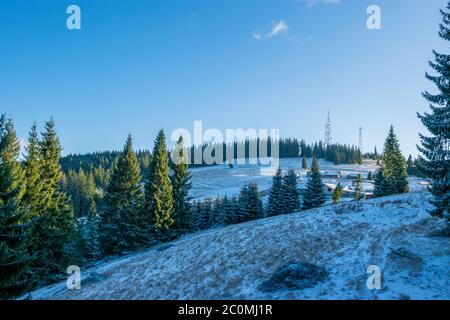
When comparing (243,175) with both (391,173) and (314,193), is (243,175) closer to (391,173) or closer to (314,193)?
(314,193)

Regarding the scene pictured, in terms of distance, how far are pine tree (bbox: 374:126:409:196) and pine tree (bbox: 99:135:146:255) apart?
3612 cm

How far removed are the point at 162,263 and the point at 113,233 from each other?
14003 mm

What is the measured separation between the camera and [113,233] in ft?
103

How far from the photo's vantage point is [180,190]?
124ft

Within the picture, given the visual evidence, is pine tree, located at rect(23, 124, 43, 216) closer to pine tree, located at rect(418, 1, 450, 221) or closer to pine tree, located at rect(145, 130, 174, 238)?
pine tree, located at rect(145, 130, 174, 238)

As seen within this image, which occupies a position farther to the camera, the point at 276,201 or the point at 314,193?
the point at 276,201

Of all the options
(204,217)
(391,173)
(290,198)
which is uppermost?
(391,173)

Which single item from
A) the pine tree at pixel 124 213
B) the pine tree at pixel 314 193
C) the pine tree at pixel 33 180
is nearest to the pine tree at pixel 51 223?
the pine tree at pixel 33 180

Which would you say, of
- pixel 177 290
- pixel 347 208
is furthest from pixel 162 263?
pixel 347 208

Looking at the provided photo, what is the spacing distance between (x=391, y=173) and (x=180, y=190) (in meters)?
33.9

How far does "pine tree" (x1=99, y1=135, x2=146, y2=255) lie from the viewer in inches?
1235

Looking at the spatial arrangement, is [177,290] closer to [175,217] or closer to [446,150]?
[446,150]

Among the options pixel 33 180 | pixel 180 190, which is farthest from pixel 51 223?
pixel 180 190

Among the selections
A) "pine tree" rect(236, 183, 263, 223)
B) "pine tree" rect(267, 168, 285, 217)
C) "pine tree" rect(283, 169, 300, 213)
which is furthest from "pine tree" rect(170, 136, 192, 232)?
"pine tree" rect(283, 169, 300, 213)
